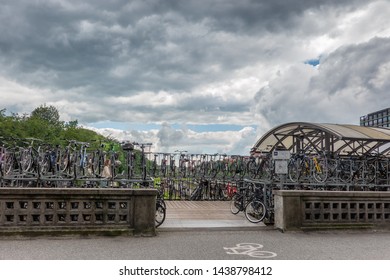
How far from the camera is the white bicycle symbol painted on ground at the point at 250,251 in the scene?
262 inches

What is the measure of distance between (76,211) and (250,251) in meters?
4.02

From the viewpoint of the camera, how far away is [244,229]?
29.6ft

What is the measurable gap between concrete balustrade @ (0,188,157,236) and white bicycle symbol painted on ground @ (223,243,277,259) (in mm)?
2117

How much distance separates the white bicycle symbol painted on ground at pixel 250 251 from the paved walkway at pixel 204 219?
155cm

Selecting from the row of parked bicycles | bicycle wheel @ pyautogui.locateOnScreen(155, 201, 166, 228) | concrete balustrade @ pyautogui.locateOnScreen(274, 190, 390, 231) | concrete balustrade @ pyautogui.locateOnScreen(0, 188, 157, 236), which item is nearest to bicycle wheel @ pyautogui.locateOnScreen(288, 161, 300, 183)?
the row of parked bicycles

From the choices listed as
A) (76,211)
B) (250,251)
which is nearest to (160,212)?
(76,211)

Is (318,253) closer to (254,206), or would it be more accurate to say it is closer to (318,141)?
(254,206)

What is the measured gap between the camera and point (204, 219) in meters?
10.2

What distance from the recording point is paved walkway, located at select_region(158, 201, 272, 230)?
29.5 ft

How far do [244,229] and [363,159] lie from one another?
7488 millimetres

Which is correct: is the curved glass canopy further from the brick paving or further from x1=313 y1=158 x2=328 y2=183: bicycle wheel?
the brick paving

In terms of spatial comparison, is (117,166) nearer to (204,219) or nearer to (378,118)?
(204,219)

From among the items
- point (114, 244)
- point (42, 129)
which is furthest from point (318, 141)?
point (42, 129)

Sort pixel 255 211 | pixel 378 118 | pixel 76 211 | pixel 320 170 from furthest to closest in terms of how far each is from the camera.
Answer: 1. pixel 378 118
2. pixel 320 170
3. pixel 255 211
4. pixel 76 211
